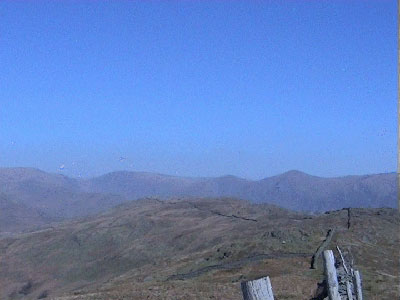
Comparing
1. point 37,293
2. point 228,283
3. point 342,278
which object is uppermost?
point 342,278

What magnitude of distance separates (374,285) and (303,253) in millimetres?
11288

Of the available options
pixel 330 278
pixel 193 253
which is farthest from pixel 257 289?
pixel 193 253

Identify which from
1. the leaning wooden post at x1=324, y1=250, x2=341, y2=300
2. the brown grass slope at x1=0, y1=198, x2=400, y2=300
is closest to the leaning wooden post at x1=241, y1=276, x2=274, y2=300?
the leaning wooden post at x1=324, y1=250, x2=341, y2=300

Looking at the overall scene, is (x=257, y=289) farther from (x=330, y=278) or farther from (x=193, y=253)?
(x=193, y=253)

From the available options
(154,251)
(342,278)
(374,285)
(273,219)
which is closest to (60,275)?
(154,251)

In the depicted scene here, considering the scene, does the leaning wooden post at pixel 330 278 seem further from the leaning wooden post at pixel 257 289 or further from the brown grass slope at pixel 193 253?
the brown grass slope at pixel 193 253

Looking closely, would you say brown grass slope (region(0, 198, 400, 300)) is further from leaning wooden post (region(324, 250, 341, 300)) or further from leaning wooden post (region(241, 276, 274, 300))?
leaning wooden post (region(241, 276, 274, 300))

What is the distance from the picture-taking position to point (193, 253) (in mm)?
48031

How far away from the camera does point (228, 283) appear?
28141 mm

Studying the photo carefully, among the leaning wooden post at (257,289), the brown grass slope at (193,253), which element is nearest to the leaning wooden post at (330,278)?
the leaning wooden post at (257,289)

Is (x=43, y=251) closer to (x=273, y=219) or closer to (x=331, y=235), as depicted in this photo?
(x=273, y=219)

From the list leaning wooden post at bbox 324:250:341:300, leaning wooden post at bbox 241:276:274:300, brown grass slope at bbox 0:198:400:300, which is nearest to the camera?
leaning wooden post at bbox 241:276:274:300

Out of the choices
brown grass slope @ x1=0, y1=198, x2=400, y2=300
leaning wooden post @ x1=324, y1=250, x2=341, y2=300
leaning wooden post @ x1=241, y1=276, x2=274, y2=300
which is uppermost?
leaning wooden post @ x1=241, y1=276, x2=274, y2=300

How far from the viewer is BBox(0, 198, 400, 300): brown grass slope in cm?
2761
